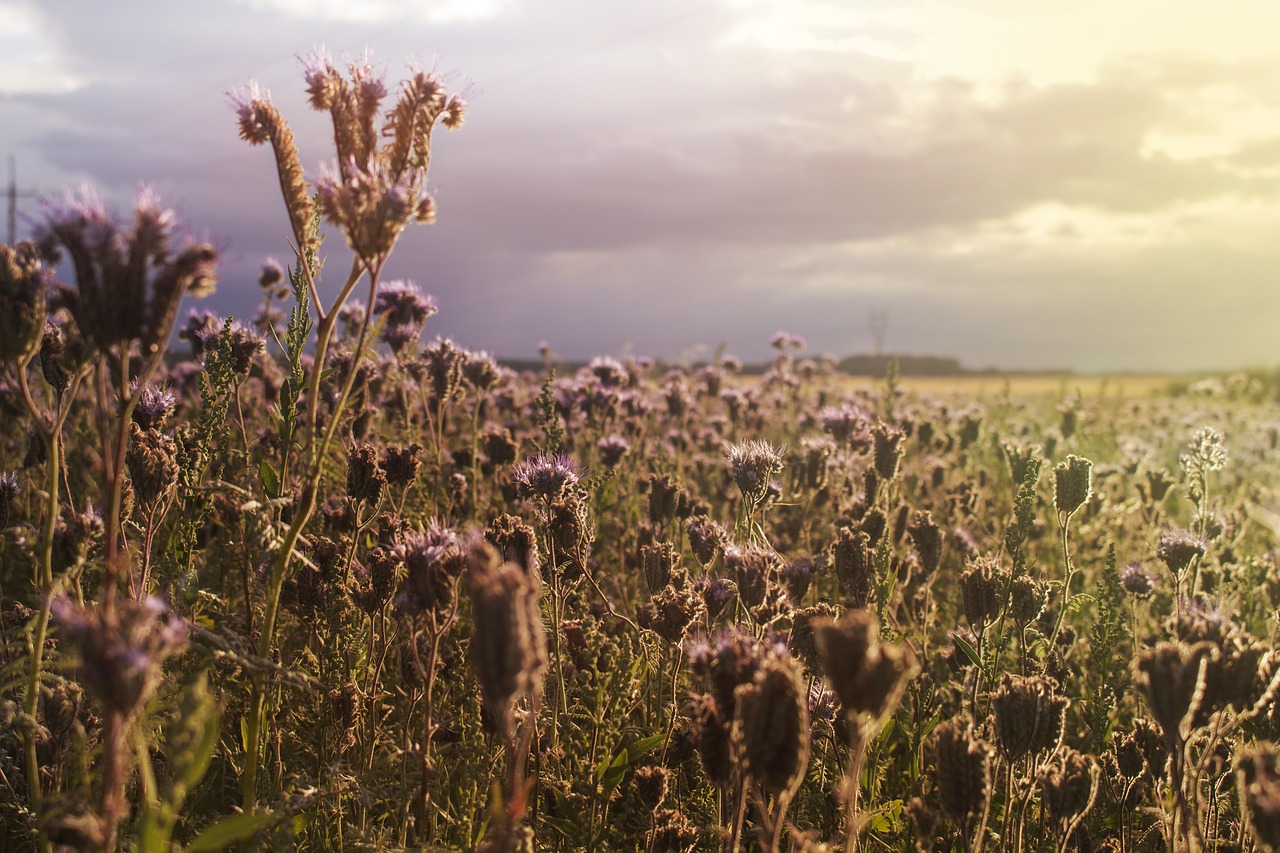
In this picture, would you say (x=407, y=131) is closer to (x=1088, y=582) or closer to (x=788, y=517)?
(x=788, y=517)

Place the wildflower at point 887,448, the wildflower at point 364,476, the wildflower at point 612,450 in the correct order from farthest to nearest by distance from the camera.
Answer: the wildflower at point 612,450, the wildflower at point 887,448, the wildflower at point 364,476

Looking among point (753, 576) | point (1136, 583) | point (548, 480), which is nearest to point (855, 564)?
point (753, 576)

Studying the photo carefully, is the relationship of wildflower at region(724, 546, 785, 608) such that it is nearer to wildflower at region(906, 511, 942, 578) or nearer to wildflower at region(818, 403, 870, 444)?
wildflower at region(906, 511, 942, 578)

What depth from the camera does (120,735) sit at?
1525 millimetres

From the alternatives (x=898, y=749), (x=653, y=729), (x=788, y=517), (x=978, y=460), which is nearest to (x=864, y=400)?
(x=978, y=460)

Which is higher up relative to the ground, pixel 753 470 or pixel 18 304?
pixel 18 304

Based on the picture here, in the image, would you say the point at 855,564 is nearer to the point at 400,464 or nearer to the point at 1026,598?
the point at 1026,598

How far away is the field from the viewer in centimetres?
179

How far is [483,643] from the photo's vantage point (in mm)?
1668

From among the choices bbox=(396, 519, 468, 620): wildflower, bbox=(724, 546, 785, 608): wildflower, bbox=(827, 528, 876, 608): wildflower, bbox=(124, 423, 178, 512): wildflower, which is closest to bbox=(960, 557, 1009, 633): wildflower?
bbox=(827, 528, 876, 608): wildflower

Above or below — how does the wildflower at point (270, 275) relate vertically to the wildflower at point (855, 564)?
above

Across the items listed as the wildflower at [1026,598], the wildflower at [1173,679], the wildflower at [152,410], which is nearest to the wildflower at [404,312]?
the wildflower at [152,410]

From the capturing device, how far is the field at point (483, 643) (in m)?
1.79

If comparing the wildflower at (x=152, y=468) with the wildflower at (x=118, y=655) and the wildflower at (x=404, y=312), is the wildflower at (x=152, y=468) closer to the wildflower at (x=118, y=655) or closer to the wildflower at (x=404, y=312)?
the wildflower at (x=118, y=655)
